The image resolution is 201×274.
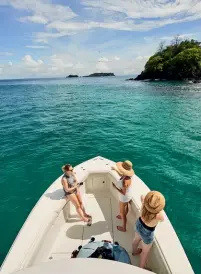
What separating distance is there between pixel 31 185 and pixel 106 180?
12.3ft

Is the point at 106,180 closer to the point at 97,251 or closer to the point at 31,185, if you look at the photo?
the point at 97,251

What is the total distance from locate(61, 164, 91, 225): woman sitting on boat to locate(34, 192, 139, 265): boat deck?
0.28 m

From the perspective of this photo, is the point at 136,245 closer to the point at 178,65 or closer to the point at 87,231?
the point at 87,231

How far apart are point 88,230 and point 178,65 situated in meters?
77.1

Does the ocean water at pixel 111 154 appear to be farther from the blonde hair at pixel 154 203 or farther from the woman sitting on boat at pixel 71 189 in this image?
the blonde hair at pixel 154 203

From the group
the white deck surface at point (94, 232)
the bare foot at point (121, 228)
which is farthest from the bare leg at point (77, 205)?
the bare foot at point (121, 228)

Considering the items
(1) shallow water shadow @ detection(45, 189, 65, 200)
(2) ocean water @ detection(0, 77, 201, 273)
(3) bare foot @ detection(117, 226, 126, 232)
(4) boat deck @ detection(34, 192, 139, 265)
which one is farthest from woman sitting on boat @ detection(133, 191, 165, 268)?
(2) ocean water @ detection(0, 77, 201, 273)

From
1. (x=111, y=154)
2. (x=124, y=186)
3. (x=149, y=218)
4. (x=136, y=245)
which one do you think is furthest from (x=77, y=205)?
(x=111, y=154)

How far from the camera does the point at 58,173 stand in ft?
31.1

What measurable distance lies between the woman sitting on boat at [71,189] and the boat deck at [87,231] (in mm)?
275

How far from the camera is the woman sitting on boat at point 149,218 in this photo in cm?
339

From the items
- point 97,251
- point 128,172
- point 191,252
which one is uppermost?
point 128,172

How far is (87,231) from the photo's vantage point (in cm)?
530

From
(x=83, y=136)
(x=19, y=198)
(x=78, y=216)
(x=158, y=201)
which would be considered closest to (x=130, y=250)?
(x=78, y=216)
